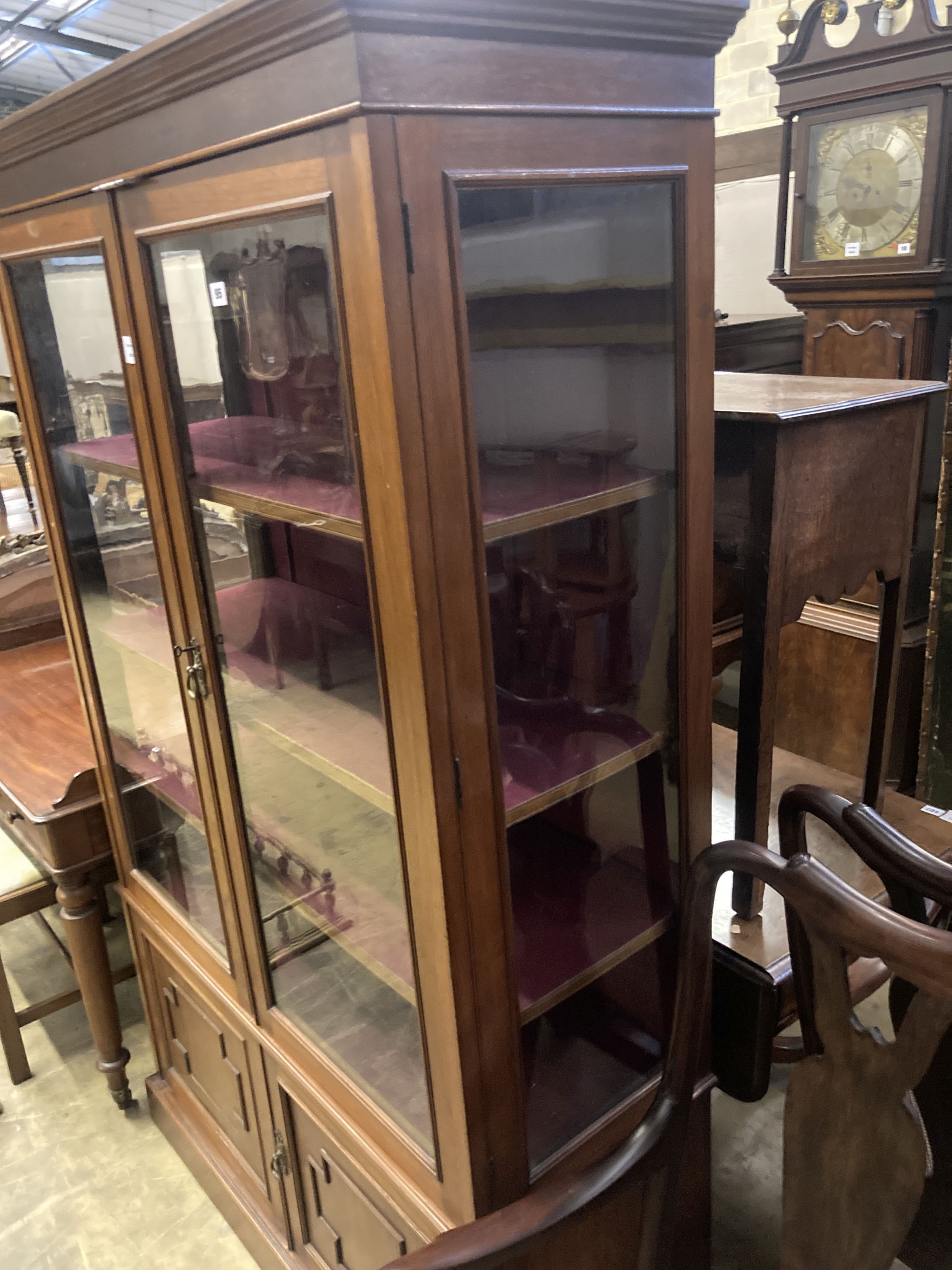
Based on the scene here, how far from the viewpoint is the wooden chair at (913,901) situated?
0.94 metres

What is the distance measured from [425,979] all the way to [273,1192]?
0.84 metres

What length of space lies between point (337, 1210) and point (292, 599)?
0.89 meters

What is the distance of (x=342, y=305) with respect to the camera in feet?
2.54

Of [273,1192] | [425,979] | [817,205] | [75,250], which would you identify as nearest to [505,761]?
[425,979]

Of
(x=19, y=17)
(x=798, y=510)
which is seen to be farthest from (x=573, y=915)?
(x=19, y=17)

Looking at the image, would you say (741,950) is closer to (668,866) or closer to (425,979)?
(668,866)

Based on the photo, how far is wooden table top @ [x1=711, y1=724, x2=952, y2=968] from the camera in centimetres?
130

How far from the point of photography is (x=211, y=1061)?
1.65m

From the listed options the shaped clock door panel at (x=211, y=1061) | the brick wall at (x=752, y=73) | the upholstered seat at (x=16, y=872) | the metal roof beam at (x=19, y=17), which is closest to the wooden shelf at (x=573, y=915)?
the shaped clock door panel at (x=211, y=1061)

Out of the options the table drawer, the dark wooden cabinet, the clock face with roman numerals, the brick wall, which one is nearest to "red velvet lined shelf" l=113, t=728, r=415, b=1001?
the table drawer

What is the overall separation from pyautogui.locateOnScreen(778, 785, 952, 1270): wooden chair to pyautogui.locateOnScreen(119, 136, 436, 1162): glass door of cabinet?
445 mm

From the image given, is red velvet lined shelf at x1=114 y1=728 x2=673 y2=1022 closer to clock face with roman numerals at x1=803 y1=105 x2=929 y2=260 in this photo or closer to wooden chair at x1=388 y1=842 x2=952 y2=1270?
wooden chair at x1=388 y1=842 x2=952 y2=1270

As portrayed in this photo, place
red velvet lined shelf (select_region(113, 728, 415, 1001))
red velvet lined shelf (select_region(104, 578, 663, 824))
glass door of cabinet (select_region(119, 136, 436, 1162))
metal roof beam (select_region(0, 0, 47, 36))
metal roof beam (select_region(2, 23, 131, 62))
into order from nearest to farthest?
glass door of cabinet (select_region(119, 136, 436, 1162)) → red velvet lined shelf (select_region(104, 578, 663, 824)) → red velvet lined shelf (select_region(113, 728, 415, 1001)) → metal roof beam (select_region(0, 0, 47, 36)) → metal roof beam (select_region(2, 23, 131, 62))

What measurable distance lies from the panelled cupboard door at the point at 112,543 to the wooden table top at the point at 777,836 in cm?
74
